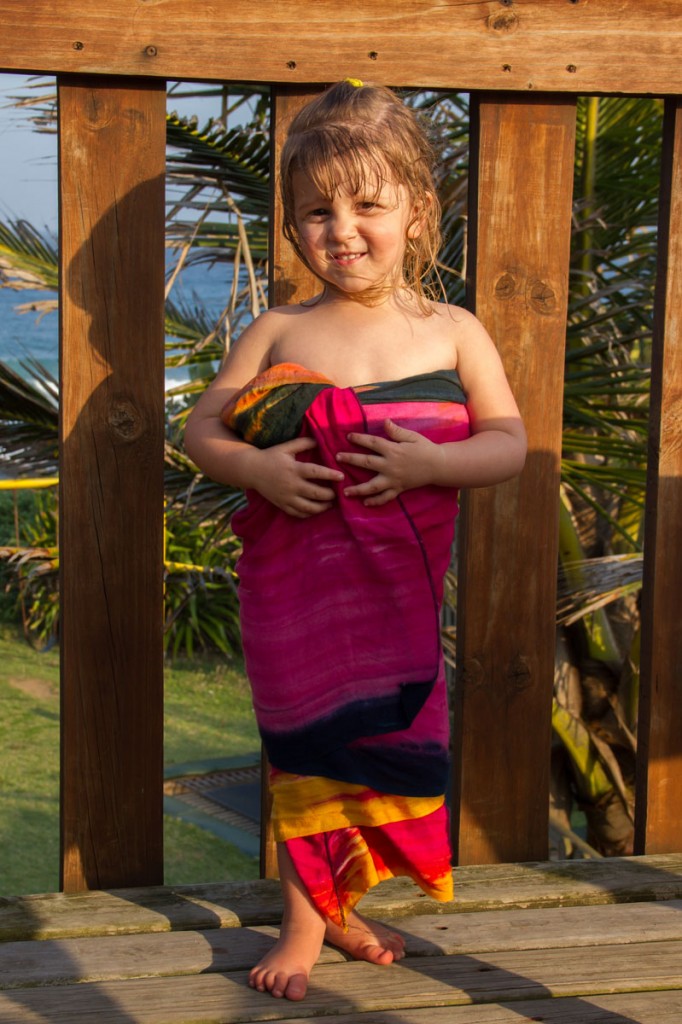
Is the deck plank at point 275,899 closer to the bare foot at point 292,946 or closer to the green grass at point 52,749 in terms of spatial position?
the bare foot at point 292,946

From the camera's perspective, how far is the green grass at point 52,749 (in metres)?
7.41

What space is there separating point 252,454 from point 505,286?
22.9 inches

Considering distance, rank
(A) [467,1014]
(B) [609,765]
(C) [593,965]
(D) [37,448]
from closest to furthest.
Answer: (A) [467,1014] → (C) [593,965] → (D) [37,448] → (B) [609,765]

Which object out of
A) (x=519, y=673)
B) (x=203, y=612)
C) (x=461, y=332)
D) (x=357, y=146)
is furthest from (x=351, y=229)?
(x=203, y=612)

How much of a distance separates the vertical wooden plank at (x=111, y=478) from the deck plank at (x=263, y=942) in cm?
24

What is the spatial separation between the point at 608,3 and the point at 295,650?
1174 millimetres

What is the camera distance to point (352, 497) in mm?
1729

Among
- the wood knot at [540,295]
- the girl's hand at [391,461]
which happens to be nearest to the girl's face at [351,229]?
the girl's hand at [391,461]

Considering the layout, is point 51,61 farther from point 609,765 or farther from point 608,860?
point 609,765

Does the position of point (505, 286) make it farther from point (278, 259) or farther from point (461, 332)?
point (278, 259)

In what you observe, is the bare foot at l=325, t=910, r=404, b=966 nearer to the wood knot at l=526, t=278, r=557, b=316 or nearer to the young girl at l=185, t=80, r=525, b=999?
the young girl at l=185, t=80, r=525, b=999

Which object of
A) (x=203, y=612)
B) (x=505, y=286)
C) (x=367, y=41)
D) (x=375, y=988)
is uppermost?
(x=367, y=41)

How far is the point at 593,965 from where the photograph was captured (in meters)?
1.76

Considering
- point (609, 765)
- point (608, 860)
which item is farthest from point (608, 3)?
point (609, 765)
